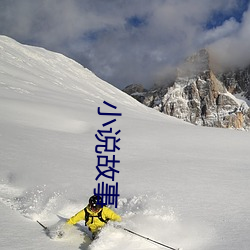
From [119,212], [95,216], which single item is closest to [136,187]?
[119,212]

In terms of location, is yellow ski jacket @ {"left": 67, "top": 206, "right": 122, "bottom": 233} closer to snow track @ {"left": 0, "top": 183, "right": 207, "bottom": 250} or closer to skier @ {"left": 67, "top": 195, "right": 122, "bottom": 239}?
skier @ {"left": 67, "top": 195, "right": 122, "bottom": 239}

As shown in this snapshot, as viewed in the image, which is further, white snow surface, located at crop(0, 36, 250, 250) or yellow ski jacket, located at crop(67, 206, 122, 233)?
yellow ski jacket, located at crop(67, 206, 122, 233)

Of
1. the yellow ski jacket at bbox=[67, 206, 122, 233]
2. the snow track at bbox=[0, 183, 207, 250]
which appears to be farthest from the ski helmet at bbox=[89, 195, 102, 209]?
the snow track at bbox=[0, 183, 207, 250]

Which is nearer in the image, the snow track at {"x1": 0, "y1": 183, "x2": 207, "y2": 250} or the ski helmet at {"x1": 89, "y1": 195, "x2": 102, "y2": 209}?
the snow track at {"x1": 0, "y1": 183, "x2": 207, "y2": 250}

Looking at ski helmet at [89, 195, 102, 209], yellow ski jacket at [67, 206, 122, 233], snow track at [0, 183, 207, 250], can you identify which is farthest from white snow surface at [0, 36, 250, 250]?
ski helmet at [89, 195, 102, 209]

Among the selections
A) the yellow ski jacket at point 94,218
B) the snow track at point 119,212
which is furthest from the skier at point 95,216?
the snow track at point 119,212

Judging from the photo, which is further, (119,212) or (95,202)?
(119,212)

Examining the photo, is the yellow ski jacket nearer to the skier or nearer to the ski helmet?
the skier

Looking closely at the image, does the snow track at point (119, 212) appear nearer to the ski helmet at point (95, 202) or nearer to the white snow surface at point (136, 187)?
the white snow surface at point (136, 187)

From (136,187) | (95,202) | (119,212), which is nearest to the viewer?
(95,202)

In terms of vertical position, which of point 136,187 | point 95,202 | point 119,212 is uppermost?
point 136,187

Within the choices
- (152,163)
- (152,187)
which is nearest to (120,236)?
(152,187)

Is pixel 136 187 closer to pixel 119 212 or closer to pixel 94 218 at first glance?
pixel 119 212

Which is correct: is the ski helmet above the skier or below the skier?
above
